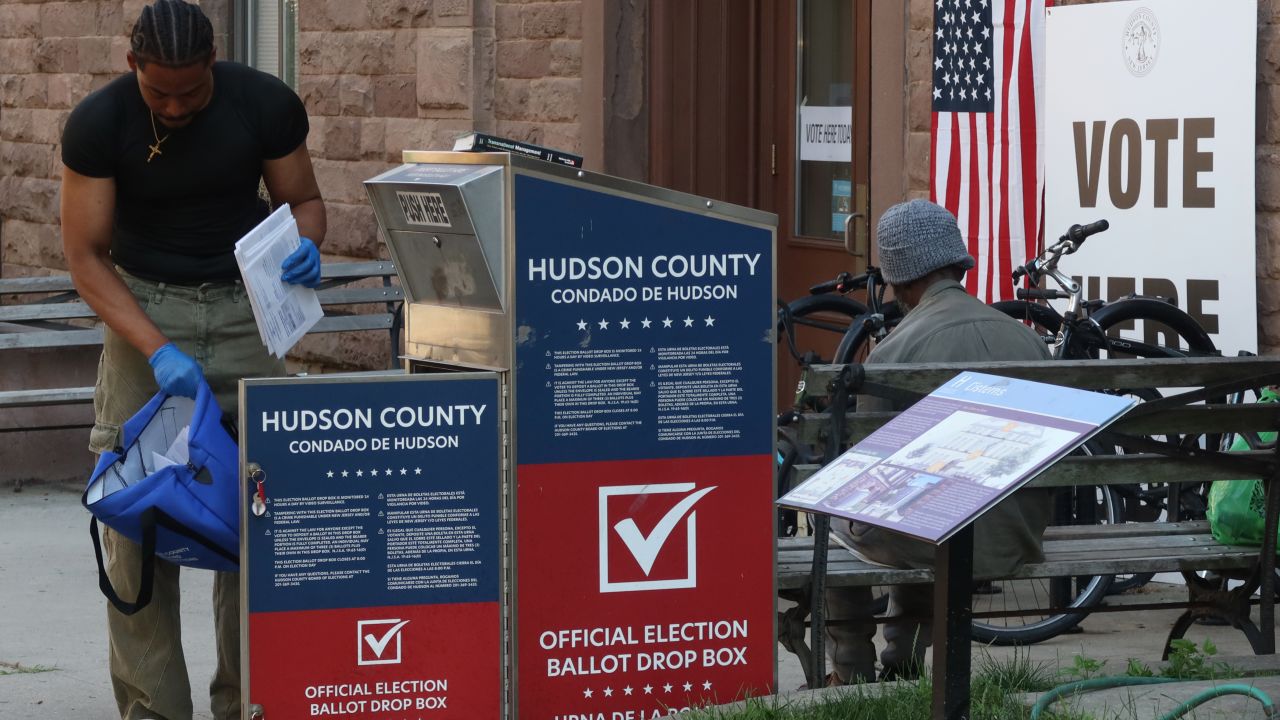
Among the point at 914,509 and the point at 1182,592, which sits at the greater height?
the point at 914,509

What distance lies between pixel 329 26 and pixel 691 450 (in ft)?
25.8

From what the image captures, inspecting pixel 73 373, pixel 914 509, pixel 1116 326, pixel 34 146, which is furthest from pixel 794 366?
pixel 34 146

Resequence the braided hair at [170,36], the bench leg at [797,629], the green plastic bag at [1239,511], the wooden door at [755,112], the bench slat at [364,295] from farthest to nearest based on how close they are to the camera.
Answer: the bench slat at [364,295], the wooden door at [755,112], the green plastic bag at [1239,511], the bench leg at [797,629], the braided hair at [170,36]

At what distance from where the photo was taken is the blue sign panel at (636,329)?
433cm

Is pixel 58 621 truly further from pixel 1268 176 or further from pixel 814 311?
pixel 1268 176

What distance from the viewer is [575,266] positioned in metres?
4.35

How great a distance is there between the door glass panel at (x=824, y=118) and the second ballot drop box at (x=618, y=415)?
468cm

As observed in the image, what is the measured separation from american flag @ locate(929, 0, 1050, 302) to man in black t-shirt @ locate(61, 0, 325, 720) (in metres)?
3.56

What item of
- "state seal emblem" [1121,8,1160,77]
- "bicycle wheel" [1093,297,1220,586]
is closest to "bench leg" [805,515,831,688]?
"bicycle wheel" [1093,297,1220,586]

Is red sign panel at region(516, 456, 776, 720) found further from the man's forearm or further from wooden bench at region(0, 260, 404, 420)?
wooden bench at region(0, 260, 404, 420)

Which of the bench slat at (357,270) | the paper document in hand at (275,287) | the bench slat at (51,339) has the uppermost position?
the paper document in hand at (275,287)

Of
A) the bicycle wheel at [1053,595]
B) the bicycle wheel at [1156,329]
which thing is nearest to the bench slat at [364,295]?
the bicycle wheel at [1053,595]

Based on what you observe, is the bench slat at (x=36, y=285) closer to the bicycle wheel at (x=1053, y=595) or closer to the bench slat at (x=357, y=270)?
the bench slat at (x=357, y=270)

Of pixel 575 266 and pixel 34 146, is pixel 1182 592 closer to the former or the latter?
pixel 575 266
